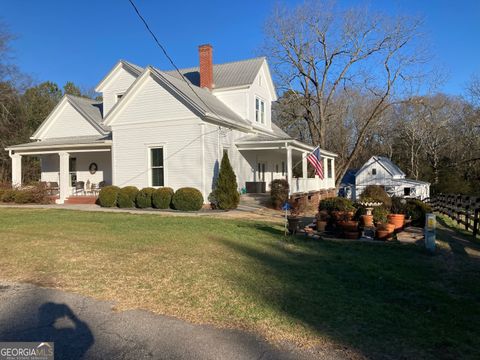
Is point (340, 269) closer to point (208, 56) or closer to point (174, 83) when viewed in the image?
point (174, 83)

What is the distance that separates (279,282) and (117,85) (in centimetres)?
2136

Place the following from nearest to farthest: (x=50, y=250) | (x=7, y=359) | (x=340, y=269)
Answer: (x=7, y=359), (x=340, y=269), (x=50, y=250)

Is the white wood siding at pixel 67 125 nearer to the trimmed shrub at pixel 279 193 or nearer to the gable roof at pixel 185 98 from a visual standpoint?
the gable roof at pixel 185 98

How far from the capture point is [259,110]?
25.9 meters

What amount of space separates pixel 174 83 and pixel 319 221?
11.4 meters

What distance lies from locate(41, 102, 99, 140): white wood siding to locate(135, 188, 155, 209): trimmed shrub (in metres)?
7.96

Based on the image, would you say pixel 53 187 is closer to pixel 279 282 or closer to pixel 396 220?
pixel 396 220

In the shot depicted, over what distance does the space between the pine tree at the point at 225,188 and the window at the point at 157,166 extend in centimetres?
340

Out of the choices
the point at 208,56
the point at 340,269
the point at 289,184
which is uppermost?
the point at 208,56

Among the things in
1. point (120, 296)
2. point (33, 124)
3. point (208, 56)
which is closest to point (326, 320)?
point (120, 296)

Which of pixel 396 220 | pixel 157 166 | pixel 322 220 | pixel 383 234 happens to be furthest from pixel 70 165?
pixel 383 234

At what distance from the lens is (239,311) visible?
4.84 m

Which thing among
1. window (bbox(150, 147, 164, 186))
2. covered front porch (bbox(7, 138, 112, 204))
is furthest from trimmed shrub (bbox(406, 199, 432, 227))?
covered front porch (bbox(7, 138, 112, 204))

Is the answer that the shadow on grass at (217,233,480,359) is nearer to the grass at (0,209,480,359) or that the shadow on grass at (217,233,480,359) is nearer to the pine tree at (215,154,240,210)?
the grass at (0,209,480,359)
